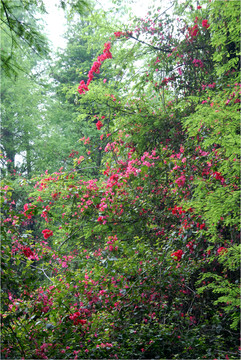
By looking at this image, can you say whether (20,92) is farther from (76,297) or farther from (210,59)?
(76,297)

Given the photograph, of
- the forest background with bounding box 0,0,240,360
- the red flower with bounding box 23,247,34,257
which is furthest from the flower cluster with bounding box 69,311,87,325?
the red flower with bounding box 23,247,34,257

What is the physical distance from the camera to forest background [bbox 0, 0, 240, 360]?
3.26 meters

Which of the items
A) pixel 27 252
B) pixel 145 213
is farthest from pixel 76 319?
pixel 145 213

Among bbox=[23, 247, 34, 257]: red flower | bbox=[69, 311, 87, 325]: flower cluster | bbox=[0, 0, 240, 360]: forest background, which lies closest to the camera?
bbox=[23, 247, 34, 257]: red flower

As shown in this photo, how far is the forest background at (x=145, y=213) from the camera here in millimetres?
3260

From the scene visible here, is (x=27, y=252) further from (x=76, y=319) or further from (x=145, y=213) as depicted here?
(x=145, y=213)

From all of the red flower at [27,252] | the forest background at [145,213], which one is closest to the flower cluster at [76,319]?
the forest background at [145,213]

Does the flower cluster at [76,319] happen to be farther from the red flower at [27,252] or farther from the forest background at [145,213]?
the red flower at [27,252]

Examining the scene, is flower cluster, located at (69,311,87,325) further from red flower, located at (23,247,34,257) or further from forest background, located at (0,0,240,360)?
red flower, located at (23,247,34,257)

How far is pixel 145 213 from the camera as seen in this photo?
5191mm

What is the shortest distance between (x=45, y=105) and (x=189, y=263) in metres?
9.46

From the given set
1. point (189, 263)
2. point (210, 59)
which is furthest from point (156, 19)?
point (189, 263)

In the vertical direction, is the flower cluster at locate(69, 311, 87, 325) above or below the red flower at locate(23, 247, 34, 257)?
below

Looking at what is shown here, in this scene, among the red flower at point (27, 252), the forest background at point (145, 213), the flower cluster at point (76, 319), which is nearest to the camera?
the red flower at point (27, 252)
